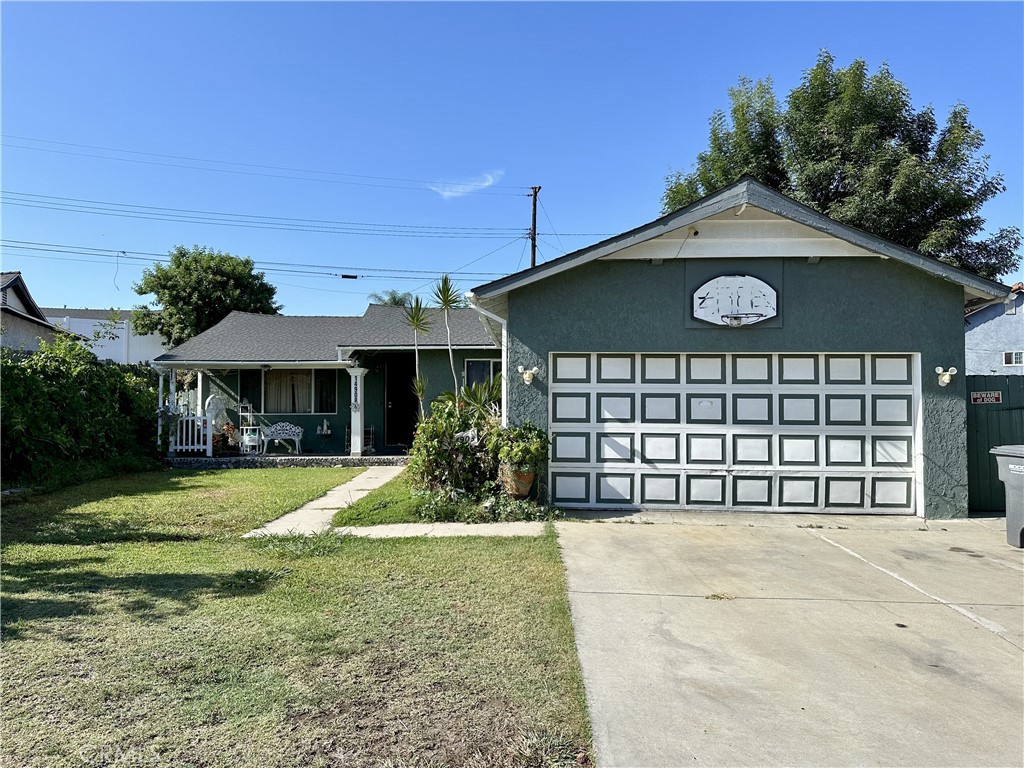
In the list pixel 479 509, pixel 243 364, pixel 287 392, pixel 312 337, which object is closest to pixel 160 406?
pixel 243 364

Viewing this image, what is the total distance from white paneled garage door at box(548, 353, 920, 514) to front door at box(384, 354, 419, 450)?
829cm

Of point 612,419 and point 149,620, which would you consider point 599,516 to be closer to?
point 612,419

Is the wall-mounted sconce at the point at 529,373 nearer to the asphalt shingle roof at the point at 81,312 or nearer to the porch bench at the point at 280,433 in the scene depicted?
the porch bench at the point at 280,433

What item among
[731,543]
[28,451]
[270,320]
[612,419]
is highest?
[270,320]

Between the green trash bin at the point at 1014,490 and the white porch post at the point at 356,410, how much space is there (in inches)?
480

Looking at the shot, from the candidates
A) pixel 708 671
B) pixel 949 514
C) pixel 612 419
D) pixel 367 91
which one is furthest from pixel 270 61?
pixel 949 514

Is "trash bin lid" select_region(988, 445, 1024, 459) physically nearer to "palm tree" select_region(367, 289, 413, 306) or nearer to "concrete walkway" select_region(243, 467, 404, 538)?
"concrete walkway" select_region(243, 467, 404, 538)

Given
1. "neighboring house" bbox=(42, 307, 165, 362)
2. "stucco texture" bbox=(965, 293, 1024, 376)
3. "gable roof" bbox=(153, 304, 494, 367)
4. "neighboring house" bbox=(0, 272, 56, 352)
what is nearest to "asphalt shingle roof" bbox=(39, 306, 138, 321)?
"neighboring house" bbox=(42, 307, 165, 362)

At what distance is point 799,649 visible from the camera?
3.79 m

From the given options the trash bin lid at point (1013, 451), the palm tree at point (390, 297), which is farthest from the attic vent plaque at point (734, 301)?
the palm tree at point (390, 297)

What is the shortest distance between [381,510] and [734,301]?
578 centimetres

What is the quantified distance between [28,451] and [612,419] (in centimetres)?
1017

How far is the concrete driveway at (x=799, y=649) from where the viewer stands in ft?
9.04

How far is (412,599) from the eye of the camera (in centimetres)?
455
